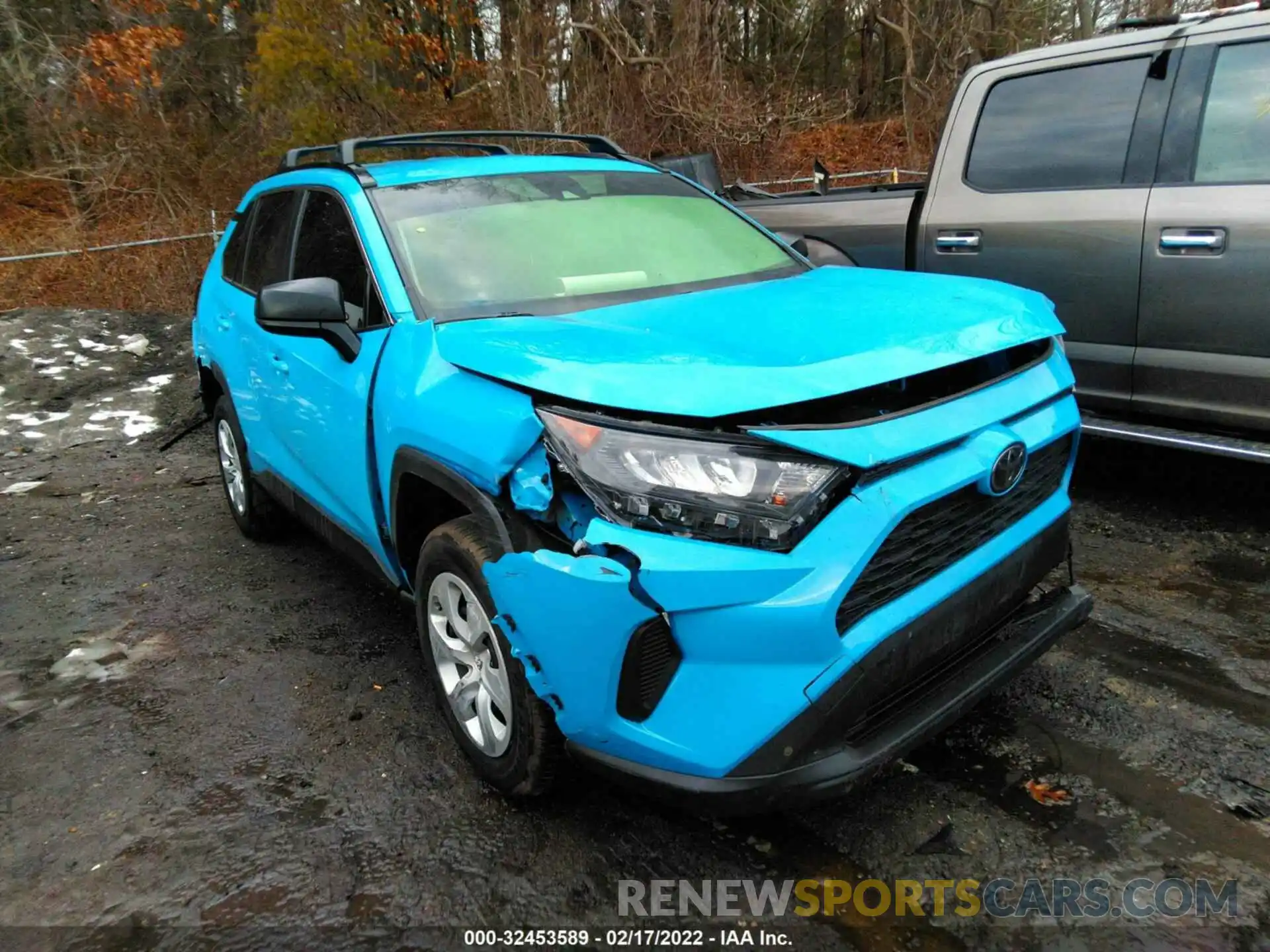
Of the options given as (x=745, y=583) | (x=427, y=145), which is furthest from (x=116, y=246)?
(x=745, y=583)

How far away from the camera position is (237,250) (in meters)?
4.63

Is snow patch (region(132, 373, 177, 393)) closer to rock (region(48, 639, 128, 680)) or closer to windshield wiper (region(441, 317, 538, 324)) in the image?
rock (region(48, 639, 128, 680))

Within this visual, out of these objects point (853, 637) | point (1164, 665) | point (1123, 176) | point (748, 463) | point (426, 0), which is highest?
point (426, 0)

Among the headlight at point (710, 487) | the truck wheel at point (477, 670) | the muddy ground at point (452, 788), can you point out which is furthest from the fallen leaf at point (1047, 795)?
the truck wheel at point (477, 670)

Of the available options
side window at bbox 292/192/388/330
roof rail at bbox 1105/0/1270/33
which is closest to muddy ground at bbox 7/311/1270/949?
side window at bbox 292/192/388/330

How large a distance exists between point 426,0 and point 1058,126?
13.6 m

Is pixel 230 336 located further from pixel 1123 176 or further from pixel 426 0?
pixel 426 0

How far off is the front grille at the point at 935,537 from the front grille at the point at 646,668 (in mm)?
369

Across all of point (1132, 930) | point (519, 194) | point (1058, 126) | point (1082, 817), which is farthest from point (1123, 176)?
point (1132, 930)

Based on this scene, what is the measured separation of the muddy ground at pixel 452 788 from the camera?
226 cm

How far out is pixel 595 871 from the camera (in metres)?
2.35

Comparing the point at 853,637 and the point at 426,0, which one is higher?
the point at 426,0

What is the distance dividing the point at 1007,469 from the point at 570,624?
113 centimetres

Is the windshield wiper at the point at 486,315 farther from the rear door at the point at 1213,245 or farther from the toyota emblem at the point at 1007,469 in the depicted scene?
the rear door at the point at 1213,245
